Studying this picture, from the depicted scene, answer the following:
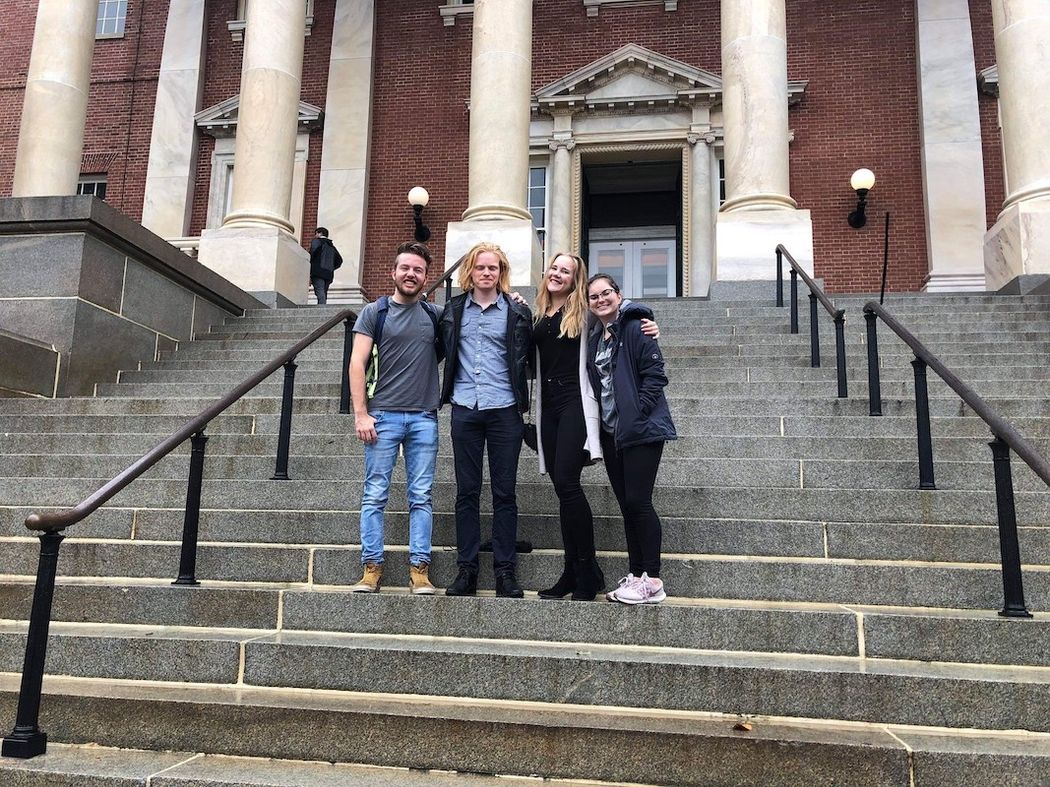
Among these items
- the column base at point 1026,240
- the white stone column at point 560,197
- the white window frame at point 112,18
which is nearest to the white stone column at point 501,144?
the white stone column at point 560,197

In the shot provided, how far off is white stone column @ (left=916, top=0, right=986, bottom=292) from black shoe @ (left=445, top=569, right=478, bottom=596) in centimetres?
1255

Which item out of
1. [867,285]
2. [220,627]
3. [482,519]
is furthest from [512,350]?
[867,285]

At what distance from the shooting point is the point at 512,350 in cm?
424

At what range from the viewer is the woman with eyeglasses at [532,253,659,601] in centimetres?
402

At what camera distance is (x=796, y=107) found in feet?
52.0

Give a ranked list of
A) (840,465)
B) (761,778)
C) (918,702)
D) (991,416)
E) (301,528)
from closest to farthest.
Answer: (761,778) < (918,702) < (991,416) < (301,528) < (840,465)

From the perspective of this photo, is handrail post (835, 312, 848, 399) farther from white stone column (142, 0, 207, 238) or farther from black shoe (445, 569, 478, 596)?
white stone column (142, 0, 207, 238)

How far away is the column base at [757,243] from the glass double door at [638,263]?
21.1 feet

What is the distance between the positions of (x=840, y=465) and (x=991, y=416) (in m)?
1.18

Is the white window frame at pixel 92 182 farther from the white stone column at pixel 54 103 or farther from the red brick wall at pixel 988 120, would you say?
the red brick wall at pixel 988 120

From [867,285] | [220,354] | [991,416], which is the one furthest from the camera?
[867,285]

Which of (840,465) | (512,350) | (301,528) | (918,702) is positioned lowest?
(918,702)

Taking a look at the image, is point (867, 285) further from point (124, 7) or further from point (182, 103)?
point (124, 7)

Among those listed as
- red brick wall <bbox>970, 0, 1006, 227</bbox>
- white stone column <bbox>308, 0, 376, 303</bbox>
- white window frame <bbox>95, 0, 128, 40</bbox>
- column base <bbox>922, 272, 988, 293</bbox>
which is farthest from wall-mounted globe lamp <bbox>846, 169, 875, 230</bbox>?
white window frame <bbox>95, 0, 128, 40</bbox>
